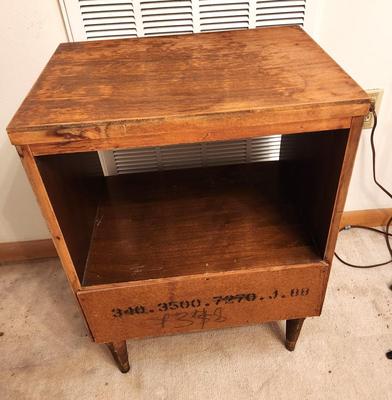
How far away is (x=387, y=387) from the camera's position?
882 millimetres

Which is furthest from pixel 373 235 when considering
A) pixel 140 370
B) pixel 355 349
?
pixel 140 370

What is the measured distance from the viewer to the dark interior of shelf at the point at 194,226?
0.77 meters

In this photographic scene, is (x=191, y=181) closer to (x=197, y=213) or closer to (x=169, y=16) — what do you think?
(x=197, y=213)

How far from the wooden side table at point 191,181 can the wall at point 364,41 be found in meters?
0.16

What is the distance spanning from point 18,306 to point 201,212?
66 centimetres

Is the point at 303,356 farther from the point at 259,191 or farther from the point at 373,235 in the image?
the point at 373,235

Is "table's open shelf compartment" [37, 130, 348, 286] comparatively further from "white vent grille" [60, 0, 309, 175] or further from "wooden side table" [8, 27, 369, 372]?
"white vent grille" [60, 0, 309, 175]

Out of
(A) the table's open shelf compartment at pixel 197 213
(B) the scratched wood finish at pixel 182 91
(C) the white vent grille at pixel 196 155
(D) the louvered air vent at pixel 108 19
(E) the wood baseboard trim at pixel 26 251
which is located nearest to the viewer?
(B) the scratched wood finish at pixel 182 91

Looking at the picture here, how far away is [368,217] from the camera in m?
1.29

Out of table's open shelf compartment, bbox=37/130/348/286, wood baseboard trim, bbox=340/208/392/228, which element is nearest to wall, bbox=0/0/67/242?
table's open shelf compartment, bbox=37/130/348/286

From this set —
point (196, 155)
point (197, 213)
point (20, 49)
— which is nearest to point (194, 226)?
point (197, 213)

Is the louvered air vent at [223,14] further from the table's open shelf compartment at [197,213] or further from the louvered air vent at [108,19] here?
the table's open shelf compartment at [197,213]

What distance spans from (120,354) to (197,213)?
381 mm

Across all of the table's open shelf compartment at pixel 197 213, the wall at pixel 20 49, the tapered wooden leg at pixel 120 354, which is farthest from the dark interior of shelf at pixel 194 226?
the wall at pixel 20 49
